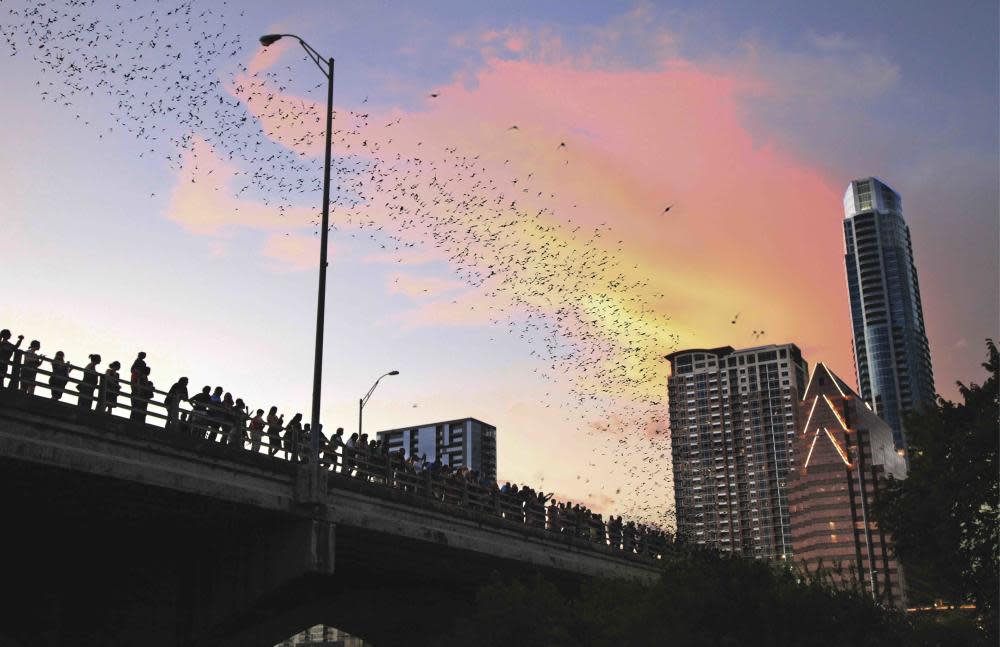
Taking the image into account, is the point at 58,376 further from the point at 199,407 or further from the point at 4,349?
the point at 199,407

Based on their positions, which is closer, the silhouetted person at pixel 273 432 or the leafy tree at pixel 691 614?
the silhouetted person at pixel 273 432

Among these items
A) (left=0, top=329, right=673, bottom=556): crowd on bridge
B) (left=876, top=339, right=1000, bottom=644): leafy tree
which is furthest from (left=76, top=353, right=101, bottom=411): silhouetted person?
(left=876, top=339, right=1000, bottom=644): leafy tree

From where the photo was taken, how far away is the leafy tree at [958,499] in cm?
3859

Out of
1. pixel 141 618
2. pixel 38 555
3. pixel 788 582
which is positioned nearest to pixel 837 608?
pixel 788 582

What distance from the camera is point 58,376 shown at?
64.3 ft

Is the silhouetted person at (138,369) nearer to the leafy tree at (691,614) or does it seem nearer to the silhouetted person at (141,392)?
the silhouetted person at (141,392)

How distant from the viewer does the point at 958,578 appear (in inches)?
1578

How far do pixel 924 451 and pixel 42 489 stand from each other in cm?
3402

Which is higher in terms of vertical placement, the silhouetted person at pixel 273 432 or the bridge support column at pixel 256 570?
the silhouetted person at pixel 273 432

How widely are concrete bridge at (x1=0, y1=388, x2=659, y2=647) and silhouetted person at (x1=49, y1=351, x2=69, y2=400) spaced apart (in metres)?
0.35

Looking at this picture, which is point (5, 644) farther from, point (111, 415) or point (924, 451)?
point (924, 451)

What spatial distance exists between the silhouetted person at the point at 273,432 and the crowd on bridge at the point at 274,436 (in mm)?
26

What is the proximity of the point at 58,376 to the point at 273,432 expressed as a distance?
707cm

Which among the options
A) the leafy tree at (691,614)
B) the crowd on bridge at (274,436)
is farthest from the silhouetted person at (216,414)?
the leafy tree at (691,614)
